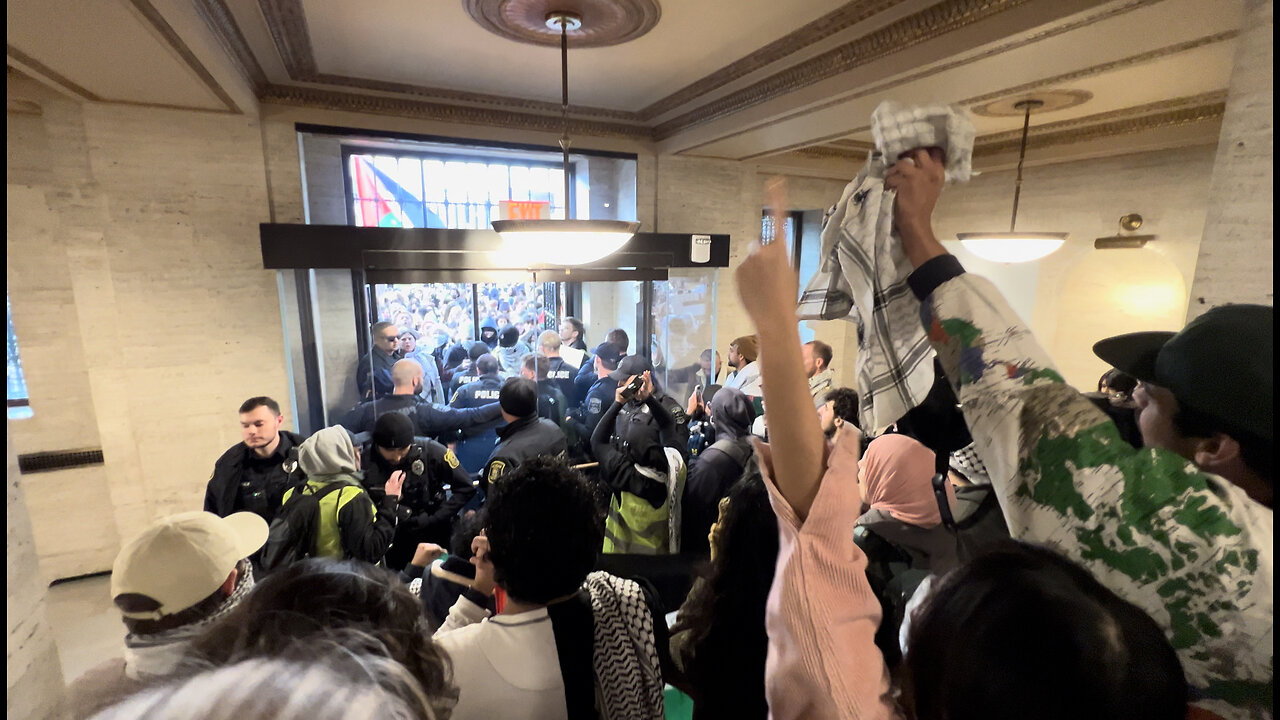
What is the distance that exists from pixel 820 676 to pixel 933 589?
19cm

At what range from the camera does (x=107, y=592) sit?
394 centimetres

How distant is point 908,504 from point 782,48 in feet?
8.31

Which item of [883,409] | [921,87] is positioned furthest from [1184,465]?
[921,87]

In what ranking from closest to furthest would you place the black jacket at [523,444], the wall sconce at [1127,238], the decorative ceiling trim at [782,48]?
the decorative ceiling trim at [782,48]
the black jacket at [523,444]
the wall sconce at [1127,238]

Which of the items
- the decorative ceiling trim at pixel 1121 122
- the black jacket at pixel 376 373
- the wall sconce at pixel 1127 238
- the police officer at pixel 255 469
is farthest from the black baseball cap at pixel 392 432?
the wall sconce at pixel 1127 238

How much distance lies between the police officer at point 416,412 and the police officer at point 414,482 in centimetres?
74

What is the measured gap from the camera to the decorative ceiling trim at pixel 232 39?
245 centimetres

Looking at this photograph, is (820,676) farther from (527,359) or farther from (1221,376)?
(527,359)

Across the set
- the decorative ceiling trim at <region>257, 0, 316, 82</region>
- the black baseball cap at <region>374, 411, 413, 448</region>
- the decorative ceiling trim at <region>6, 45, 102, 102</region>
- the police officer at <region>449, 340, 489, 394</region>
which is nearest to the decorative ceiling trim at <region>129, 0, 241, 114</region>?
the decorative ceiling trim at <region>257, 0, 316, 82</region>

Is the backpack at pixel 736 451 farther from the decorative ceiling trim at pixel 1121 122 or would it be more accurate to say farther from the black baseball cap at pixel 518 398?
the decorative ceiling trim at pixel 1121 122

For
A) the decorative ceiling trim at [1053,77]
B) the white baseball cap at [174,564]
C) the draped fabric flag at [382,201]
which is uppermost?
the decorative ceiling trim at [1053,77]

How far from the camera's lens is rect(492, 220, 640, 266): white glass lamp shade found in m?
2.27

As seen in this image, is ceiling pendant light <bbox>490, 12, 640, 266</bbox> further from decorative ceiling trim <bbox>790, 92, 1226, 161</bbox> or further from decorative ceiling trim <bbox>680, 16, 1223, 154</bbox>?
decorative ceiling trim <bbox>790, 92, 1226, 161</bbox>

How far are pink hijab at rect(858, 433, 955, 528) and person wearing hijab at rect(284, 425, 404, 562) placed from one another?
1973mm
